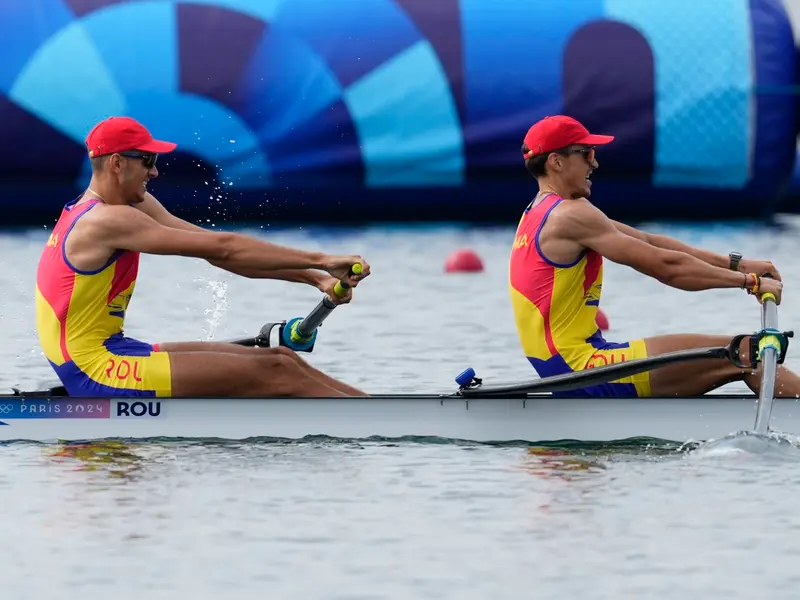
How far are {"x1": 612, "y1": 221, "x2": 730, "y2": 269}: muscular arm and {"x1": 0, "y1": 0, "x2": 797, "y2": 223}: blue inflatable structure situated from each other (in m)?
13.9

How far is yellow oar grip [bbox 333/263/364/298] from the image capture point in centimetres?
926

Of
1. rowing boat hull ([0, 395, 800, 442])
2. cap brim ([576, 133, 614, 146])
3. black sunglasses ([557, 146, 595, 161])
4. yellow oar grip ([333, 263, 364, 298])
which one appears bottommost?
rowing boat hull ([0, 395, 800, 442])

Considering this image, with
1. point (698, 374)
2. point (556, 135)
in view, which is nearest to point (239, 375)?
point (556, 135)

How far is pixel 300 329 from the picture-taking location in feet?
33.4

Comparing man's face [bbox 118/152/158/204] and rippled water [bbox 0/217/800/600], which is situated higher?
man's face [bbox 118/152/158/204]

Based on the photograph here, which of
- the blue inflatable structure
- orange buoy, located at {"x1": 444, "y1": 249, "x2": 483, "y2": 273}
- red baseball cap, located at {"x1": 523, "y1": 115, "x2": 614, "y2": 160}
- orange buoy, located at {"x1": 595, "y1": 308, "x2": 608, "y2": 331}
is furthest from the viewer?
the blue inflatable structure

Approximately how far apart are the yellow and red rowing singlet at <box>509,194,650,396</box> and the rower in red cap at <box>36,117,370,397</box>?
889 millimetres

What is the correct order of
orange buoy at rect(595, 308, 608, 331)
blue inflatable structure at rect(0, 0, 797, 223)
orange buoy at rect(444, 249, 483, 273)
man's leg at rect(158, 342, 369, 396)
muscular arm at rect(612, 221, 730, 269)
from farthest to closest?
blue inflatable structure at rect(0, 0, 797, 223)
orange buoy at rect(444, 249, 483, 273)
orange buoy at rect(595, 308, 608, 331)
muscular arm at rect(612, 221, 730, 269)
man's leg at rect(158, 342, 369, 396)

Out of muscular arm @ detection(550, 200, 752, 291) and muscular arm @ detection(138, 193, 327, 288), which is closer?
muscular arm @ detection(550, 200, 752, 291)

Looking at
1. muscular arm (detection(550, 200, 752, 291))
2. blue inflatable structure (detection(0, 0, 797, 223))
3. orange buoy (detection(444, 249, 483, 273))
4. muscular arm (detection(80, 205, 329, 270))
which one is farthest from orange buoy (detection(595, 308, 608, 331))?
blue inflatable structure (detection(0, 0, 797, 223))

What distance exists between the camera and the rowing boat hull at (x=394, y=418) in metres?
9.36

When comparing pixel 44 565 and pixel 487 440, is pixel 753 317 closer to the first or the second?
pixel 487 440

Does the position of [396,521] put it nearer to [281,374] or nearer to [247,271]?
[281,374]

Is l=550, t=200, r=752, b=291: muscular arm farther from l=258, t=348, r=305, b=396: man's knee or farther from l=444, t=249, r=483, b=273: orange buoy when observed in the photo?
l=444, t=249, r=483, b=273: orange buoy
